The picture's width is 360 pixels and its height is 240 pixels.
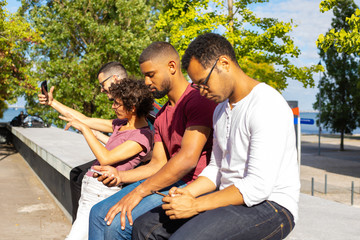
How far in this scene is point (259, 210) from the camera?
204 centimetres

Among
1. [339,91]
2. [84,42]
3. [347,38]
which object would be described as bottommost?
[339,91]

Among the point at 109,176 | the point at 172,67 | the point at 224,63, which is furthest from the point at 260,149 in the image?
the point at 109,176

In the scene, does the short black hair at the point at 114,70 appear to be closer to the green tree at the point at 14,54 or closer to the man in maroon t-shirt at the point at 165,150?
the man in maroon t-shirt at the point at 165,150

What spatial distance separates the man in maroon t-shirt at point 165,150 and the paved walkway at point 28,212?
11.6ft

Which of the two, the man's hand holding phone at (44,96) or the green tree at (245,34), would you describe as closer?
the man's hand holding phone at (44,96)

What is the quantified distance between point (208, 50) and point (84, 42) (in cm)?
2025

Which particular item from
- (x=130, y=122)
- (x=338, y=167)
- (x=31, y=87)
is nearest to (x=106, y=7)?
(x=31, y=87)

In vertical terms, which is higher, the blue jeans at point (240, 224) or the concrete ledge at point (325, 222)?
the blue jeans at point (240, 224)

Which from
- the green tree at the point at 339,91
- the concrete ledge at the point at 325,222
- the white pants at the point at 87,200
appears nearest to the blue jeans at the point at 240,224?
the concrete ledge at the point at 325,222

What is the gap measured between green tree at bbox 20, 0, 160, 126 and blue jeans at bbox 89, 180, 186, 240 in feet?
57.2

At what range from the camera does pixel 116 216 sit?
2637 millimetres

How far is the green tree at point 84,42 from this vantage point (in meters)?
19.9

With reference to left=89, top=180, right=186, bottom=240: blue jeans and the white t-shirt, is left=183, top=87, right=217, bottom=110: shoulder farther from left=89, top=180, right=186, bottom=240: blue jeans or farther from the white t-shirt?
left=89, top=180, right=186, bottom=240: blue jeans

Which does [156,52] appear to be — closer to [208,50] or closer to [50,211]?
[208,50]
